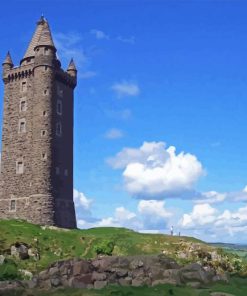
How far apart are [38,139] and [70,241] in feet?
63.5

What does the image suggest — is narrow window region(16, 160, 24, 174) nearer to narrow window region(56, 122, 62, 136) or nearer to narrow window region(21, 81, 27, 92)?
narrow window region(56, 122, 62, 136)

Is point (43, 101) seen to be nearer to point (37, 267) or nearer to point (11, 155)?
point (11, 155)

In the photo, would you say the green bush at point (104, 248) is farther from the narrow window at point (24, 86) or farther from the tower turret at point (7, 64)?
the tower turret at point (7, 64)

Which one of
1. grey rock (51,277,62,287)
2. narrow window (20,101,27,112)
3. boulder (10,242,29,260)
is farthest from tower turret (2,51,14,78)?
grey rock (51,277,62,287)

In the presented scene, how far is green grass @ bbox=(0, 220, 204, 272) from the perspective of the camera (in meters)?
60.7

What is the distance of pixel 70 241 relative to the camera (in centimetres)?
6569

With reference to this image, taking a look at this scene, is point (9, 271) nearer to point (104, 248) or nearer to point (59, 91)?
point (104, 248)

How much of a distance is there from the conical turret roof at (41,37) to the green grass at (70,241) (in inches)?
1161

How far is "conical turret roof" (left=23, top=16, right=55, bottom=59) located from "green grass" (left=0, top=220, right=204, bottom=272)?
29487 mm

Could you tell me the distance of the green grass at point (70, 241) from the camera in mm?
60669

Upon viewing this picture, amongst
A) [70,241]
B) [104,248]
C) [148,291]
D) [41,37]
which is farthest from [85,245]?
[41,37]

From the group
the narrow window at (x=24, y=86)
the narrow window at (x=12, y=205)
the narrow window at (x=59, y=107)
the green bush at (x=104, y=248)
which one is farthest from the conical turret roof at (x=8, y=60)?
the green bush at (x=104, y=248)

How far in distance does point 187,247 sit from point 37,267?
2127cm

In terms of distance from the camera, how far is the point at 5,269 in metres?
50.4
